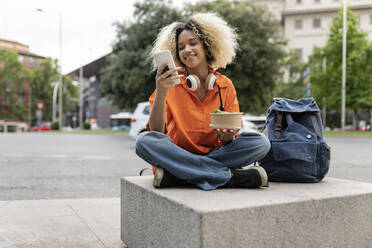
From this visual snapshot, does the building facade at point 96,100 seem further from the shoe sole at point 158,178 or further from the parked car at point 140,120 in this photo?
the shoe sole at point 158,178

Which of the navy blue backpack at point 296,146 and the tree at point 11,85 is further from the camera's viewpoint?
the tree at point 11,85

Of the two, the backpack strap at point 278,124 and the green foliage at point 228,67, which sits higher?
the green foliage at point 228,67

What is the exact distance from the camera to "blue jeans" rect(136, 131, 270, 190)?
7.31ft

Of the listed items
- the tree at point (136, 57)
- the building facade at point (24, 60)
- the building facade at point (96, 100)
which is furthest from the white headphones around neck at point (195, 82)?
the building facade at point (24, 60)

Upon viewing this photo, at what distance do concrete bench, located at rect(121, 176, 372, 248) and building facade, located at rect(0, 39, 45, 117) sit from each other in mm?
66703

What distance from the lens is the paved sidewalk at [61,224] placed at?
8.73 feet

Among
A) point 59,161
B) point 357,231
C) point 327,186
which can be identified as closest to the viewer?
point 357,231

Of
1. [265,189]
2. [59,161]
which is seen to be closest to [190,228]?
[265,189]

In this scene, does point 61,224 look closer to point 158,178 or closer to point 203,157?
point 158,178

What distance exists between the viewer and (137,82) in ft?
68.2

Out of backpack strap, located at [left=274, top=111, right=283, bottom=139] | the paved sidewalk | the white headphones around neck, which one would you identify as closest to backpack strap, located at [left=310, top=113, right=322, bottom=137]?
backpack strap, located at [left=274, top=111, right=283, bottom=139]

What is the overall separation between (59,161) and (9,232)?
589 cm

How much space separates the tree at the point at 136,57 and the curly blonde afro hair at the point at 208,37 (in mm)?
17869

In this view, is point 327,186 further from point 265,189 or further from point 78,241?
point 78,241
